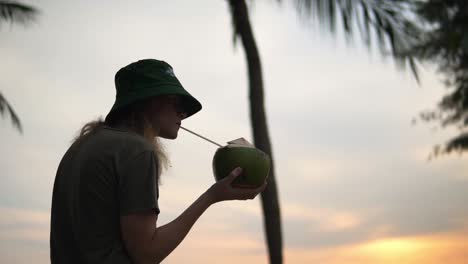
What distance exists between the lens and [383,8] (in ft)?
22.5

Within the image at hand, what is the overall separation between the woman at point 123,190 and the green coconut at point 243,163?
17cm

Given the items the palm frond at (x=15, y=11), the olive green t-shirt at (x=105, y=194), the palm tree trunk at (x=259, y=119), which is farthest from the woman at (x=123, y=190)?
the palm frond at (x=15, y=11)

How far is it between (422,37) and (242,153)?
5178 mm

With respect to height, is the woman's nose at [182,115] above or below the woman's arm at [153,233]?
above

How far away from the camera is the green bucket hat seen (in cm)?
217

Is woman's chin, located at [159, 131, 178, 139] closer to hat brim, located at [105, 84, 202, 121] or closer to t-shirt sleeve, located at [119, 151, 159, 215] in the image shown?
hat brim, located at [105, 84, 202, 121]

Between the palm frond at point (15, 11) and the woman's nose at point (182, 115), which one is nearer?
the woman's nose at point (182, 115)

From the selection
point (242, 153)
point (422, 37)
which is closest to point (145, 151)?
point (242, 153)

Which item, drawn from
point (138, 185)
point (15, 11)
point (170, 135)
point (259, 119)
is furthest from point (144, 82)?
point (15, 11)

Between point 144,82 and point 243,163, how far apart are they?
57cm

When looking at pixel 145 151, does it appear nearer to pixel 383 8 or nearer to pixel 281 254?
pixel 281 254

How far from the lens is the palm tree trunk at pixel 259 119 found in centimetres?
574

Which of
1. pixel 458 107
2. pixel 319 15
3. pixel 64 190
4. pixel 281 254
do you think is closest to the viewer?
pixel 64 190

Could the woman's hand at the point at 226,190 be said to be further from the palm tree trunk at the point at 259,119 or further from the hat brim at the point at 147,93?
the palm tree trunk at the point at 259,119
